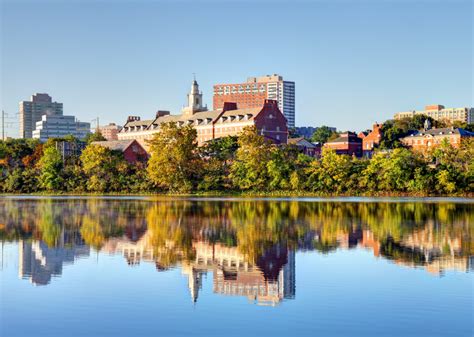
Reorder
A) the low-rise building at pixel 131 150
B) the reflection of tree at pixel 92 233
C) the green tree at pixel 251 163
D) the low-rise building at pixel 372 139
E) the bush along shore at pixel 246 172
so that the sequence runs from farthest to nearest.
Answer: the low-rise building at pixel 372 139, the low-rise building at pixel 131 150, the green tree at pixel 251 163, the bush along shore at pixel 246 172, the reflection of tree at pixel 92 233

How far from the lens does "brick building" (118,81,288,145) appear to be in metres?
112

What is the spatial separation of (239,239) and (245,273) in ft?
29.1

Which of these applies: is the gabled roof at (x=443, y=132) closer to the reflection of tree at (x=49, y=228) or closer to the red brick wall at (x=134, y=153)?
the red brick wall at (x=134, y=153)

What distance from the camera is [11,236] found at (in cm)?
3412

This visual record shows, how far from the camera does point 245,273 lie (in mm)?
22547

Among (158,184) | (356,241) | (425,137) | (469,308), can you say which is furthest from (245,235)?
(425,137)

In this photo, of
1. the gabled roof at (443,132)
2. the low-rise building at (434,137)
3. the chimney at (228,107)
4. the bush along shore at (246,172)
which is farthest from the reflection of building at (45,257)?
the chimney at (228,107)

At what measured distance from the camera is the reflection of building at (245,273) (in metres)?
19.6

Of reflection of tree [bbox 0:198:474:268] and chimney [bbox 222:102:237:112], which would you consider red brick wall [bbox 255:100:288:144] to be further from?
reflection of tree [bbox 0:198:474:268]

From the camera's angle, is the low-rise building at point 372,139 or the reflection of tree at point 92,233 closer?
the reflection of tree at point 92,233

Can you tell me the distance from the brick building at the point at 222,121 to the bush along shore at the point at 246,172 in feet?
51.9

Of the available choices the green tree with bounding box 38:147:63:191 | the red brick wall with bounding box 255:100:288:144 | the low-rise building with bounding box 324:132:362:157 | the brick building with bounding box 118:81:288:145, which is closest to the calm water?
the green tree with bounding box 38:147:63:191

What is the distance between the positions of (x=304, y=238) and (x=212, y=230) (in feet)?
18.1

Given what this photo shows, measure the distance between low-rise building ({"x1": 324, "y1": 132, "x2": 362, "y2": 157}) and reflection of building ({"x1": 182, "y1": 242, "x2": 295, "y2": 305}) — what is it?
321 feet
